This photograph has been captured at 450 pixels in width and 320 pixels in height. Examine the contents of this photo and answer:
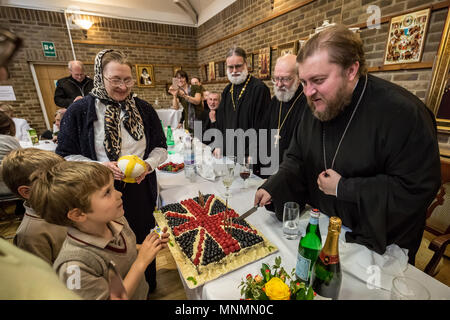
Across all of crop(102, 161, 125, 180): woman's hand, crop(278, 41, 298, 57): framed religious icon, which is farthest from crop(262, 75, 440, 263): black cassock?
crop(278, 41, 298, 57): framed religious icon

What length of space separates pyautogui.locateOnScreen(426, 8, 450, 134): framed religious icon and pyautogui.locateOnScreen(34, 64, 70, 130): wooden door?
903 centimetres

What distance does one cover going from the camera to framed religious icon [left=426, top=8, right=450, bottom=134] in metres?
2.24

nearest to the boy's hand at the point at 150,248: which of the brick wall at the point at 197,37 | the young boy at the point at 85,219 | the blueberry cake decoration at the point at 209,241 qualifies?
the young boy at the point at 85,219

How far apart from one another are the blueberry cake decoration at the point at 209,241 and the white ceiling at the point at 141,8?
6.64 m

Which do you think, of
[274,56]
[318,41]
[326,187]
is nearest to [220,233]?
[326,187]

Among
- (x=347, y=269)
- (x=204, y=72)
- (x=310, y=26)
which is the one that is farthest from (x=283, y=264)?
(x=204, y=72)

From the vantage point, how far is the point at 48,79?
6.70 meters

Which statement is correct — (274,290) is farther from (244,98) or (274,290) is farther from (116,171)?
(244,98)

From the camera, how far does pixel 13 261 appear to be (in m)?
0.34

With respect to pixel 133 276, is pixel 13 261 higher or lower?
higher

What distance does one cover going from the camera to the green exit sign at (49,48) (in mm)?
6379

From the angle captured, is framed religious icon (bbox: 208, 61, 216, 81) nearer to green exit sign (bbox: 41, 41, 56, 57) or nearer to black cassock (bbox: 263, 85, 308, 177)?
green exit sign (bbox: 41, 41, 56, 57)
